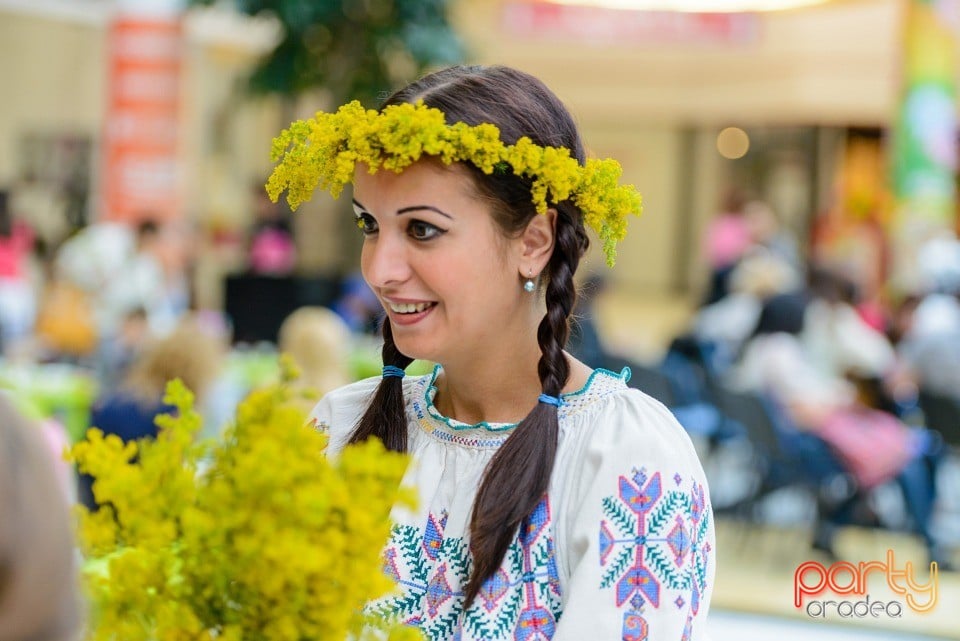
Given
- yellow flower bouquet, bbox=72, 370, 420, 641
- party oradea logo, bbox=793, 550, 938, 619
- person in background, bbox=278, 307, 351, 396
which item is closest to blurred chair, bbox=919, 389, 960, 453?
party oradea logo, bbox=793, 550, 938, 619

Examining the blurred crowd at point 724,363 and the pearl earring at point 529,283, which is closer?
the pearl earring at point 529,283

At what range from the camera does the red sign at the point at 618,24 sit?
44.3 feet

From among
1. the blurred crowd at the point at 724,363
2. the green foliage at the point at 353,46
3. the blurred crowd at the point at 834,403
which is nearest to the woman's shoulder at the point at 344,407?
the blurred crowd at the point at 724,363

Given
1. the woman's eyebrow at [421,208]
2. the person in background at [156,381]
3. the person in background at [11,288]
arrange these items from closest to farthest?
the woman's eyebrow at [421,208], the person in background at [156,381], the person in background at [11,288]

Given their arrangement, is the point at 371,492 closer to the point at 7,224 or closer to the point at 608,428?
the point at 608,428

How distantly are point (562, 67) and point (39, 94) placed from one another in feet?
25.6

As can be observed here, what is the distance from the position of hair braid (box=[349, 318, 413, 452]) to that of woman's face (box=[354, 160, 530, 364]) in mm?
126

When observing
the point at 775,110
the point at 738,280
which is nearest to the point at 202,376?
the point at 738,280

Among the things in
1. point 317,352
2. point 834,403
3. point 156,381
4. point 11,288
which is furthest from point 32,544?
point 11,288

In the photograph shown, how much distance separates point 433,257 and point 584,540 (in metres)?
0.34

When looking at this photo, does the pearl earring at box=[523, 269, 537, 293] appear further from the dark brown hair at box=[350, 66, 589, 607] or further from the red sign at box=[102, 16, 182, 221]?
the red sign at box=[102, 16, 182, 221]

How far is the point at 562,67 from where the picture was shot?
1973 cm

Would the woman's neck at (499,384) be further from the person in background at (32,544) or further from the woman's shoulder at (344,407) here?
the person in background at (32,544)

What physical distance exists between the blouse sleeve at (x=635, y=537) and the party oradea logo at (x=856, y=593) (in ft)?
5.88
